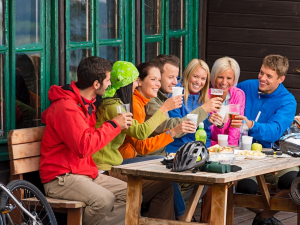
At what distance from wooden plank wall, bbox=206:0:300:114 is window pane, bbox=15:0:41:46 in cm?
307

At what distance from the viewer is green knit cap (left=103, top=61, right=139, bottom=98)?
418 cm

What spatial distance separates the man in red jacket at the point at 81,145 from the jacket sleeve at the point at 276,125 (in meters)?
1.44

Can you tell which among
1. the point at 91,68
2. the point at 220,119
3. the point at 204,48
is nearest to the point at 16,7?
the point at 91,68

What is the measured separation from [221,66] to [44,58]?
64.9 inches

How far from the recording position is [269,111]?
512cm

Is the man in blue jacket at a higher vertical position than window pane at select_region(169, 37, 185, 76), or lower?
lower

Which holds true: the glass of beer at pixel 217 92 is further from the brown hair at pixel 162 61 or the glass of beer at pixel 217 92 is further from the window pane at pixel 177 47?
the window pane at pixel 177 47

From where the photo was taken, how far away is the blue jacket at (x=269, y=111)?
4.90m

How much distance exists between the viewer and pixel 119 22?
17.5 ft

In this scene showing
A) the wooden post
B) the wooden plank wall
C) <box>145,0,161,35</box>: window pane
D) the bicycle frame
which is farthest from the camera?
the wooden plank wall

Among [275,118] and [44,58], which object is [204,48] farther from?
[44,58]

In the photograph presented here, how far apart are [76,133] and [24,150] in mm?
457

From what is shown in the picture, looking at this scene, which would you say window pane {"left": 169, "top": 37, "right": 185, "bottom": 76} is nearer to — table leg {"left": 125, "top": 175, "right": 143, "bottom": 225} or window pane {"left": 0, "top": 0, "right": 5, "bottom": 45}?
window pane {"left": 0, "top": 0, "right": 5, "bottom": 45}

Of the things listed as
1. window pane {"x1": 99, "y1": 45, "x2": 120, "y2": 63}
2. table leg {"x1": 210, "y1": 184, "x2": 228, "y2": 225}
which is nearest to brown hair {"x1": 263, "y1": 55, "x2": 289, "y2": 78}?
window pane {"x1": 99, "y1": 45, "x2": 120, "y2": 63}
